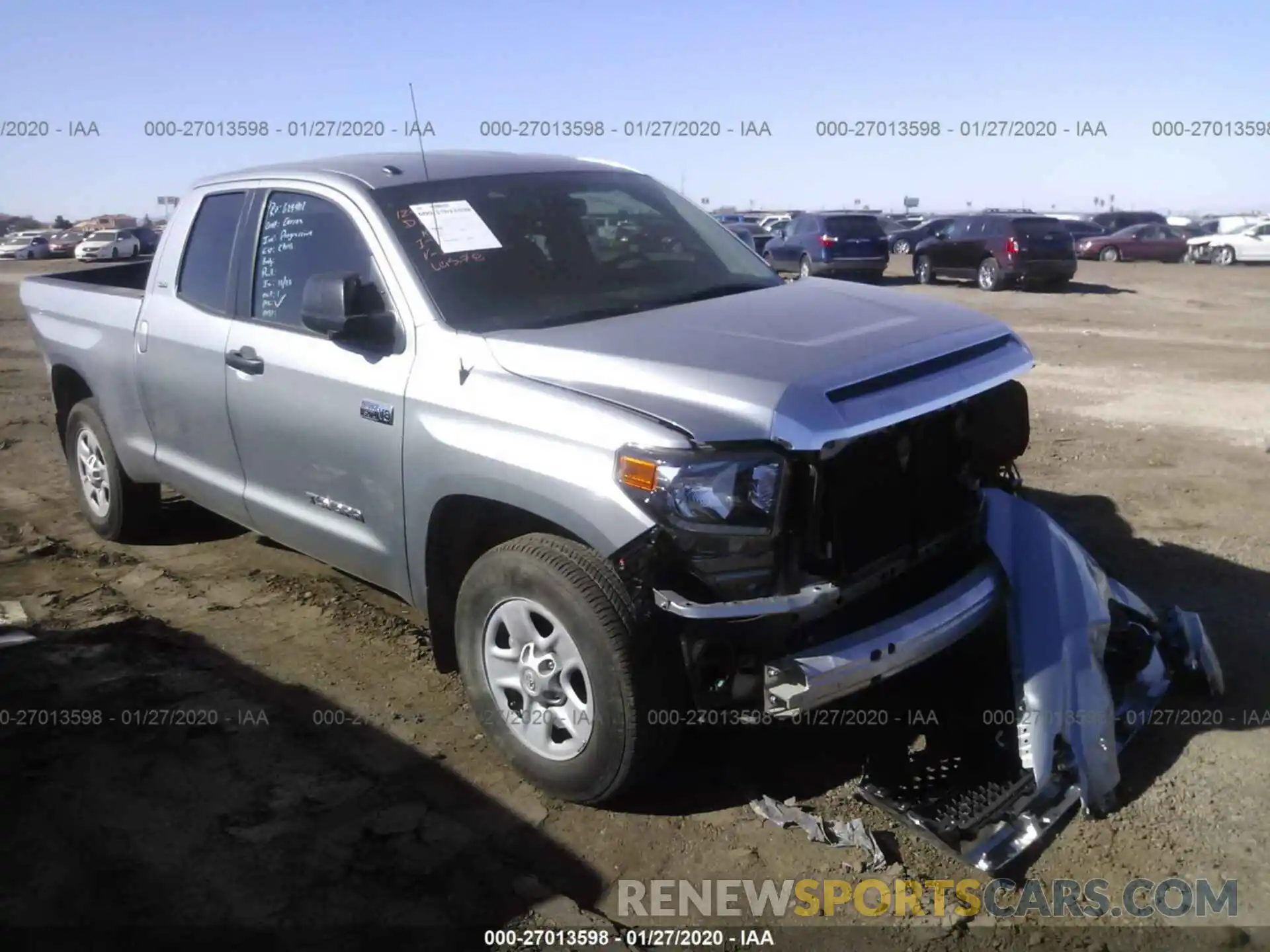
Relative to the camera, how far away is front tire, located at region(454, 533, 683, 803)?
318cm

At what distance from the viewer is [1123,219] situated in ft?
130

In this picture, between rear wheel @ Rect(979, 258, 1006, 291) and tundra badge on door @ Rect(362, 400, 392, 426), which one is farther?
rear wheel @ Rect(979, 258, 1006, 291)

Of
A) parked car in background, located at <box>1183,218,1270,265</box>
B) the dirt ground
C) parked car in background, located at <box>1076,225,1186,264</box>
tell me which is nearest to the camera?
the dirt ground

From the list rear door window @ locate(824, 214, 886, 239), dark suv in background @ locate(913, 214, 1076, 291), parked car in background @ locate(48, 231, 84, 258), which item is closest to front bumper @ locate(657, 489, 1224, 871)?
dark suv in background @ locate(913, 214, 1076, 291)

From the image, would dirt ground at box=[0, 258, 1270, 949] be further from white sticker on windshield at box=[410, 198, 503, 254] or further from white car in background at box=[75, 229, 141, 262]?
white car in background at box=[75, 229, 141, 262]

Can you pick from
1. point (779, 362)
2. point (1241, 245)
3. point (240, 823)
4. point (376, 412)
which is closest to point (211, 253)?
point (376, 412)

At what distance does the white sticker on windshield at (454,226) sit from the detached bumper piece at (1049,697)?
2.10m

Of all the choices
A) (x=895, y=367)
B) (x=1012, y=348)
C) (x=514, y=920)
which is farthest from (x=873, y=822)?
(x=1012, y=348)

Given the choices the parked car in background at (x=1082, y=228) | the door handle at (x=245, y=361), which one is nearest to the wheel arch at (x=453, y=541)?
the door handle at (x=245, y=361)

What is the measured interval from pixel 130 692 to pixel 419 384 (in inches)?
75.1

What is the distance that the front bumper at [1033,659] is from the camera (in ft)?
10.1

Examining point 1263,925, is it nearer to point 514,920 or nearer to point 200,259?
point 514,920
